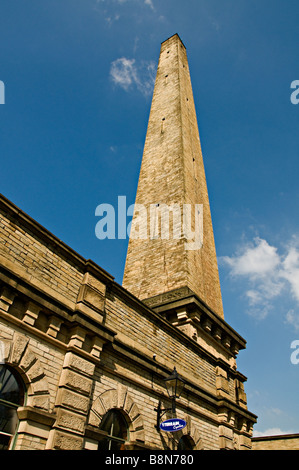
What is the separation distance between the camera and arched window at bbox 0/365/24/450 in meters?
6.48

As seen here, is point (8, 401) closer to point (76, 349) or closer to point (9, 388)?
point (9, 388)

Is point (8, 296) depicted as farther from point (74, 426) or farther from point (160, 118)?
point (160, 118)

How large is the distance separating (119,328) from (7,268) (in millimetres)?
3727

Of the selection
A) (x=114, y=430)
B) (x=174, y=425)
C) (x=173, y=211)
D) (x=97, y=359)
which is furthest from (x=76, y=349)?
(x=173, y=211)

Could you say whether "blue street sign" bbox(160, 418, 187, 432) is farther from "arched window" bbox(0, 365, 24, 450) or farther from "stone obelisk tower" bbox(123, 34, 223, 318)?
"stone obelisk tower" bbox(123, 34, 223, 318)

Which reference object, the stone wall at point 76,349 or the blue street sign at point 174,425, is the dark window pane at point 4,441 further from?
the blue street sign at point 174,425

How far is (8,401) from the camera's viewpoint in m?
6.64

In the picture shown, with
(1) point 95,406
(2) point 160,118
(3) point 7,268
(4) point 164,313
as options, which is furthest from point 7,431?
(2) point 160,118

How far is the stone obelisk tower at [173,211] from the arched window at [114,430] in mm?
7211

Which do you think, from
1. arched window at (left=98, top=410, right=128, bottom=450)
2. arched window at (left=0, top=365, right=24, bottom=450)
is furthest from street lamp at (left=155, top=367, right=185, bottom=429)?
arched window at (left=0, top=365, right=24, bottom=450)

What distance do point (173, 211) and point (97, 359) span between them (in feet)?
39.5

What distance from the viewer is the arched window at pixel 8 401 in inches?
255

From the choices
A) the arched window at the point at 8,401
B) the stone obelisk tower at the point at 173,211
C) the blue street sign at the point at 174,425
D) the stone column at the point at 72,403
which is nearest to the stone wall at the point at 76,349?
the stone column at the point at 72,403

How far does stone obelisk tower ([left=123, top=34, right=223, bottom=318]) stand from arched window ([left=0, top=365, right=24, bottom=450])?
30.7 feet
